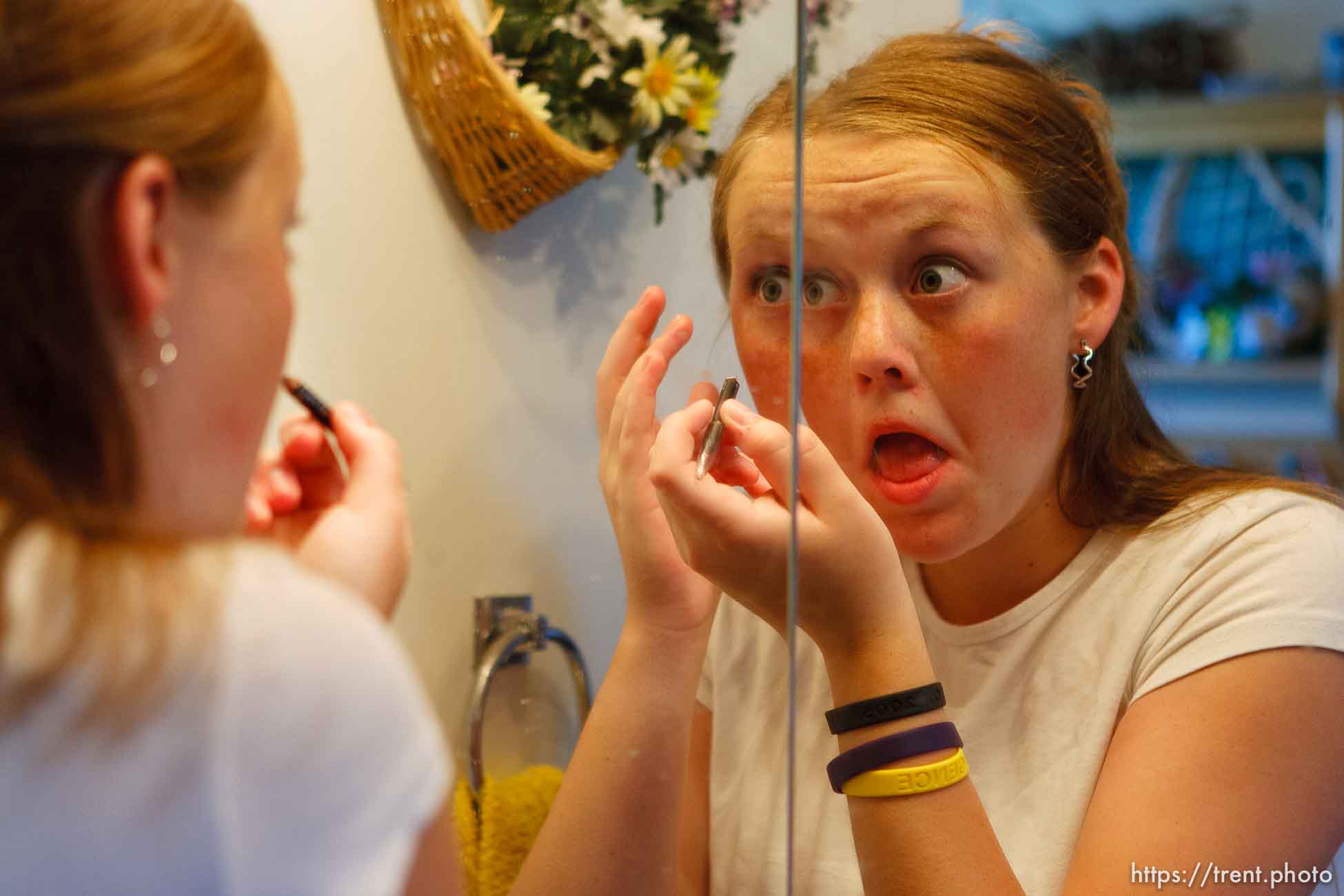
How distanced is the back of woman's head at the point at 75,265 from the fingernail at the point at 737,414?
273mm

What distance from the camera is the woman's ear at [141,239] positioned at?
1.16ft

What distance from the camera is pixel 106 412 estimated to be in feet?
1.16

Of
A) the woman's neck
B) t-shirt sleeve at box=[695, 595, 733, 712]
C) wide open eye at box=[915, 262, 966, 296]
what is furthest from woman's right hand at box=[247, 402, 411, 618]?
the woman's neck

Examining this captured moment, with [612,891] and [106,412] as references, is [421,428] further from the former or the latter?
[612,891]

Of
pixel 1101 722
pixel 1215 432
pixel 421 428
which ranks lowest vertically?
pixel 1215 432

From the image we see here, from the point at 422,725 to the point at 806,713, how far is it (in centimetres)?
27

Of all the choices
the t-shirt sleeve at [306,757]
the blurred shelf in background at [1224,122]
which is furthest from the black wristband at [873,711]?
the blurred shelf in background at [1224,122]

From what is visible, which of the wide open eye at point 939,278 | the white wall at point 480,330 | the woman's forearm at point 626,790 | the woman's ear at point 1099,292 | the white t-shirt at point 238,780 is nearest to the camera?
the white t-shirt at point 238,780

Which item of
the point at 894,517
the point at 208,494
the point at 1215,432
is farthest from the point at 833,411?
the point at 1215,432

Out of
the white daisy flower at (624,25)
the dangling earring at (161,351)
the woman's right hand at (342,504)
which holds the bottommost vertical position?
the woman's right hand at (342,504)

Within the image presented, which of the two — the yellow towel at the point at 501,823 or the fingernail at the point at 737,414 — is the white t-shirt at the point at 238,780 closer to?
the yellow towel at the point at 501,823

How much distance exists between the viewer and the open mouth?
0.69m

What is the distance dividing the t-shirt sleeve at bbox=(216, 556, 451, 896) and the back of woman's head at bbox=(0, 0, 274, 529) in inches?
2.3

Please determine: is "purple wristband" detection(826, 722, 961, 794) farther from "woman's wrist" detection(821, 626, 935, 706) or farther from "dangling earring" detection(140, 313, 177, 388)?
"dangling earring" detection(140, 313, 177, 388)
